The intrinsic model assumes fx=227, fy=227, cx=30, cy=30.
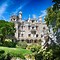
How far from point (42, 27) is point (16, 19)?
11395 millimetres

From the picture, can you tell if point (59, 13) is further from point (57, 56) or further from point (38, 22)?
point (38, 22)

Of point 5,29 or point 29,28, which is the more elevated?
point 29,28

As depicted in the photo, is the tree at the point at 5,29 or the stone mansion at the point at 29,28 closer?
the tree at the point at 5,29

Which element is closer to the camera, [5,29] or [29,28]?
[5,29]

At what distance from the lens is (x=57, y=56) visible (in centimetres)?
3784

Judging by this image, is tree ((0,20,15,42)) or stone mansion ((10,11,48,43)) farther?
stone mansion ((10,11,48,43))

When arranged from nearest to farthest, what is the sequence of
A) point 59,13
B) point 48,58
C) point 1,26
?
point 59,13 < point 48,58 < point 1,26

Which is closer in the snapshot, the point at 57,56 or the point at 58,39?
the point at 57,56

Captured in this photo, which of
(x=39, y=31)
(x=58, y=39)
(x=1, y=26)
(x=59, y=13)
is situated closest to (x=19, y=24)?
(x=39, y=31)

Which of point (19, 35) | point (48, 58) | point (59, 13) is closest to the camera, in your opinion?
point (59, 13)

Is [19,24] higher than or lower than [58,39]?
higher

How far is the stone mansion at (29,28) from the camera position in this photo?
9381 cm

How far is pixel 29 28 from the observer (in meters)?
95.3

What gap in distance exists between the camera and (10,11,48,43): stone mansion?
9381 centimetres
